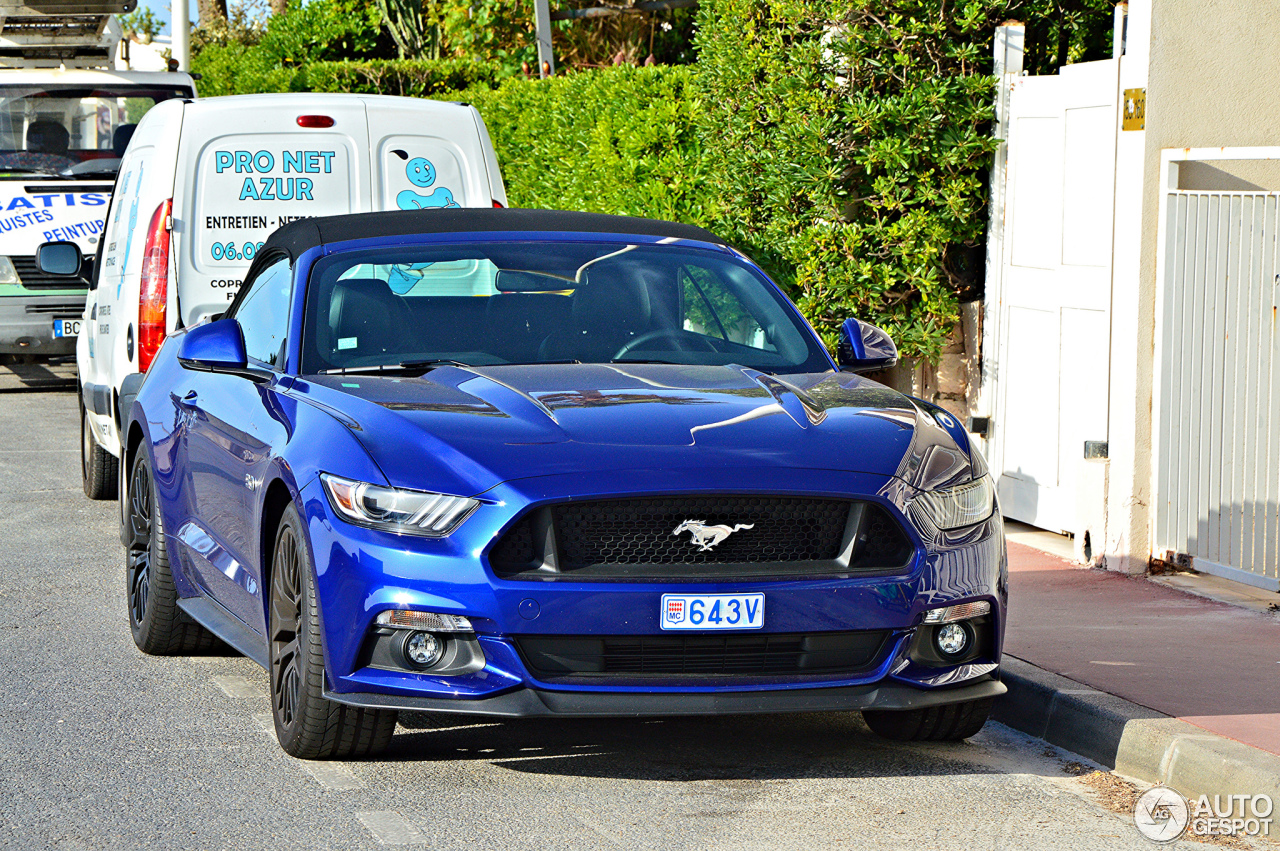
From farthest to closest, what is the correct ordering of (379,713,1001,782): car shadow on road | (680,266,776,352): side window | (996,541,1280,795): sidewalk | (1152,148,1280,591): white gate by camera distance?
(1152,148,1280,591): white gate, (680,266,776,352): side window, (379,713,1001,782): car shadow on road, (996,541,1280,795): sidewalk

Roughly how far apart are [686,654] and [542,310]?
69.0 inches

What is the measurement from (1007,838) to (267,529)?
2433 millimetres

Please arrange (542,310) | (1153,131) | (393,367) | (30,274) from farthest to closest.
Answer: (30,274) → (1153,131) → (542,310) → (393,367)

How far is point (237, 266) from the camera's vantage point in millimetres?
9430

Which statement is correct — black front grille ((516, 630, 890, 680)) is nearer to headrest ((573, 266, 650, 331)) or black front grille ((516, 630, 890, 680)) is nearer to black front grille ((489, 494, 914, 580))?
black front grille ((489, 494, 914, 580))

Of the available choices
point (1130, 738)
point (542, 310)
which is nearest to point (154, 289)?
point (542, 310)

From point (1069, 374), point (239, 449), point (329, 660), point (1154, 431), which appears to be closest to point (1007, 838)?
point (329, 660)

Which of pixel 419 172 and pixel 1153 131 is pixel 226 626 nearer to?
pixel 419 172

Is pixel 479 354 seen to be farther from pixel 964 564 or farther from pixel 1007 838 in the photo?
pixel 1007 838

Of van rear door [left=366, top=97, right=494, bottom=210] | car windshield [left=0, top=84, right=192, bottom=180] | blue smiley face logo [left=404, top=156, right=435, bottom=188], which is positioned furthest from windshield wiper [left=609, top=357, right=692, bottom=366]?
car windshield [left=0, top=84, right=192, bottom=180]

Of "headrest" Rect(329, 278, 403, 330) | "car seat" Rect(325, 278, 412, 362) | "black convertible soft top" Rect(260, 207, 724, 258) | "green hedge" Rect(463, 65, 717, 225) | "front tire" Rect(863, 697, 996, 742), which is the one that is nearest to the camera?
"front tire" Rect(863, 697, 996, 742)

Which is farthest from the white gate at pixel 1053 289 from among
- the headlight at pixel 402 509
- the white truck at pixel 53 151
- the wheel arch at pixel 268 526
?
the white truck at pixel 53 151

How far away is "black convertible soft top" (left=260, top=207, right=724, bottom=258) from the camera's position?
6.58 m

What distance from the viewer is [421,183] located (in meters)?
9.78
